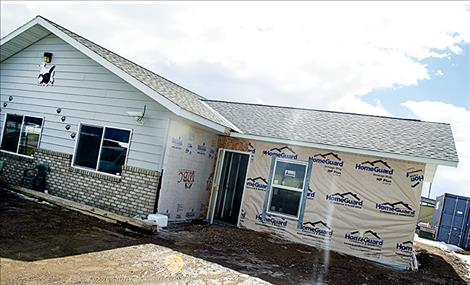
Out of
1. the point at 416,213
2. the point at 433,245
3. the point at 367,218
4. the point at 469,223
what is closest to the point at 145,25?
the point at 367,218

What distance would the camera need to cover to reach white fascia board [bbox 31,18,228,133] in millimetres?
8203

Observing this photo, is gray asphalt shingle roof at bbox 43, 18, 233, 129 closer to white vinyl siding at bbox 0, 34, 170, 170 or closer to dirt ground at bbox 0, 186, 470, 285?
white vinyl siding at bbox 0, 34, 170, 170

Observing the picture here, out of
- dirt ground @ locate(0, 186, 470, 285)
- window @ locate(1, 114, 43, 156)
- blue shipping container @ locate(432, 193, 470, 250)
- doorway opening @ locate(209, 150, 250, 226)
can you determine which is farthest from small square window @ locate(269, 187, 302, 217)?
blue shipping container @ locate(432, 193, 470, 250)

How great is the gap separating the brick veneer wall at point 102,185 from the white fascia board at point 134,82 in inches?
66.9

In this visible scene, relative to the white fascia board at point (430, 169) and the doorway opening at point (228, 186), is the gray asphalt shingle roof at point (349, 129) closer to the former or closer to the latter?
the white fascia board at point (430, 169)

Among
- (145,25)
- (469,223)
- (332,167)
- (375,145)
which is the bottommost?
(469,223)

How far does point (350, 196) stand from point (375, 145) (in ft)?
4.96

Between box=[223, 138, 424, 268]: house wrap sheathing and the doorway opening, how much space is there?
1.45 m

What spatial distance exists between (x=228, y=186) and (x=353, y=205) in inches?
167

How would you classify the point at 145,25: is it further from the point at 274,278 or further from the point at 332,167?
the point at 274,278

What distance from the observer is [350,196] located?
9250 mm

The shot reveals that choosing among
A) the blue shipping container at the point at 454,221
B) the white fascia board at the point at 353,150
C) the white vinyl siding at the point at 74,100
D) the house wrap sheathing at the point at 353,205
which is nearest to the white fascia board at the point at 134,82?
the white vinyl siding at the point at 74,100

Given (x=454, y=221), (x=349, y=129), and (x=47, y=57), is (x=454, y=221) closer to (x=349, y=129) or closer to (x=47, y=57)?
(x=349, y=129)

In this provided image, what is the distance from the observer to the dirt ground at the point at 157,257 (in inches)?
191
